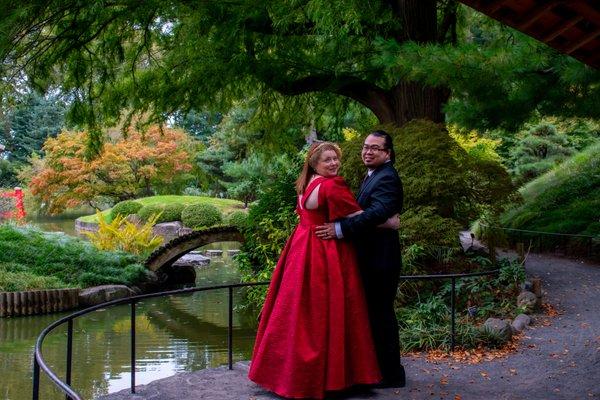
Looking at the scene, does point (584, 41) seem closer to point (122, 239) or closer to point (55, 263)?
point (55, 263)

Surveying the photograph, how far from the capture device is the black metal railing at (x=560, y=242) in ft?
35.2

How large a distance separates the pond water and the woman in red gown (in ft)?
12.8

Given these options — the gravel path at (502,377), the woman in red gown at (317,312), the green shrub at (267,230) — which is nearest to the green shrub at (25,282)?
the green shrub at (267,230)

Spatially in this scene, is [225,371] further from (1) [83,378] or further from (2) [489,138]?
(2) [489,138]

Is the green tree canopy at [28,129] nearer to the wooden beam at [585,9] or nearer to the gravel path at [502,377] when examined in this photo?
the gravel path at [502,377]

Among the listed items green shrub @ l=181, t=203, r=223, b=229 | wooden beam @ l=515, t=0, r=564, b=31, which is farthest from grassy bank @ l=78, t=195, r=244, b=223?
wooden beam @ l=515, t=0, r=564, b=31

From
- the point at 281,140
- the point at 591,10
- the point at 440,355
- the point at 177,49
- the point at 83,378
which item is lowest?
the point at 83,378

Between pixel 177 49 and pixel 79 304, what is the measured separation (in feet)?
16.0

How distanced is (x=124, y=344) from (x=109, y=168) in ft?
65.4

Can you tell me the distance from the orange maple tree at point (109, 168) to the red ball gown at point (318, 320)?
23.4m

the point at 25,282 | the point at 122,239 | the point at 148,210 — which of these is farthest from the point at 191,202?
the point at 25,282

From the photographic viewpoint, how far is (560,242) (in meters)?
11.5

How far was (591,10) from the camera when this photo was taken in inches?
116

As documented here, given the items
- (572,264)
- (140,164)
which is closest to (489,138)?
(572,264)
